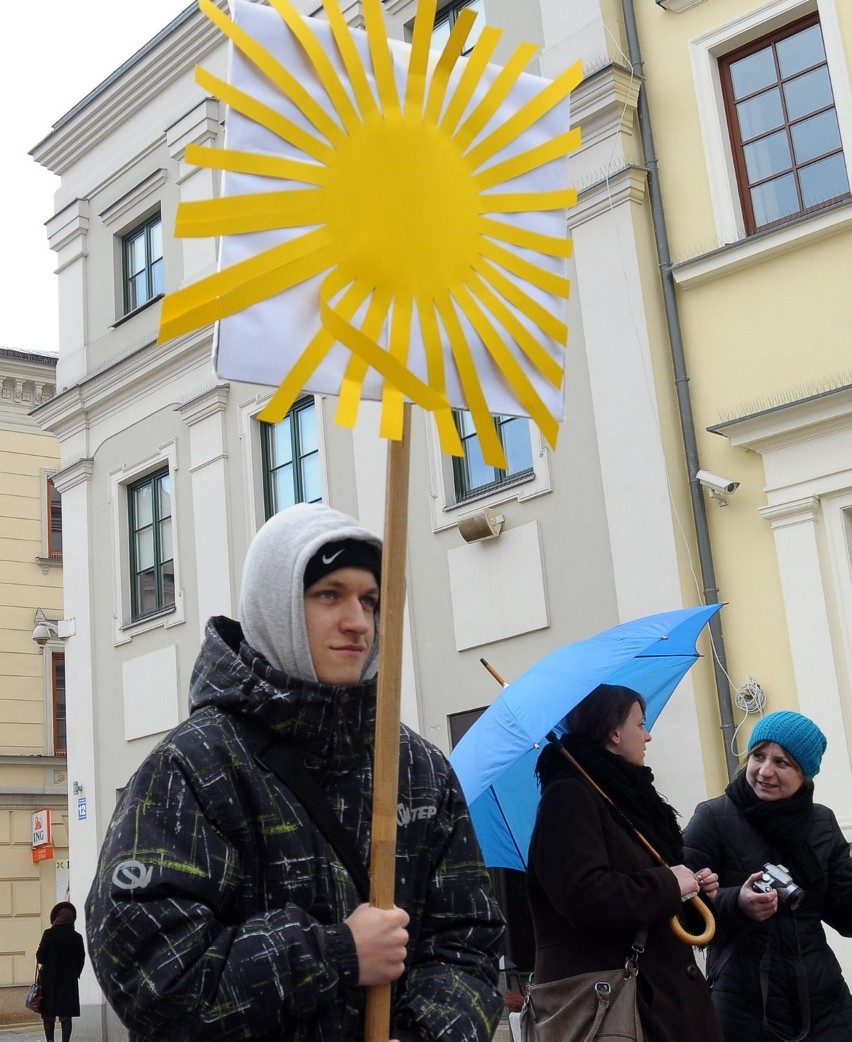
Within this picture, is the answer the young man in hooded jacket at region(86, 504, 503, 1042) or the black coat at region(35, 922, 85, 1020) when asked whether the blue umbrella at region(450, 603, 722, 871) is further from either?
the black coat at region(35, 922, 85, 1020)

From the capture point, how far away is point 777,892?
491cm

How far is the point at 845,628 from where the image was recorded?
9.53 m

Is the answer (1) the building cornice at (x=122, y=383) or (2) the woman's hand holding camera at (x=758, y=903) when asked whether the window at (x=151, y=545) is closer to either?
(1) the building cornice at (x=122, y=383)

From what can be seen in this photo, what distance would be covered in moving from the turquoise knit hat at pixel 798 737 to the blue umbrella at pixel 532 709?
0.63m

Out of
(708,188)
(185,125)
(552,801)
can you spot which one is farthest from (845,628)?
(185,125)

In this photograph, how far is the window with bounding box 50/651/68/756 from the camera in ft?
86.1

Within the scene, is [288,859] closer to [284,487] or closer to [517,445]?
[517,445]

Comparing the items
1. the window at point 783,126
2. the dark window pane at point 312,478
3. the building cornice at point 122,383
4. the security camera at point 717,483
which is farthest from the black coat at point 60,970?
the window at point 783,126

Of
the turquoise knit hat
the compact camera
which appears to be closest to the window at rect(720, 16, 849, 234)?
the turquoise knit hat

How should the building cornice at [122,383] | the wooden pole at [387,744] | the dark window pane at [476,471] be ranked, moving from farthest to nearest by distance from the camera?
the building cornice at [122,383], the dark window pane at [476,471], the wooden pole at [387,744]

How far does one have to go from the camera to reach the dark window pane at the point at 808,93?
10367 millimetres

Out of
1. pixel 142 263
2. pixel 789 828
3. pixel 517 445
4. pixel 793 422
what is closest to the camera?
pixel 789 828

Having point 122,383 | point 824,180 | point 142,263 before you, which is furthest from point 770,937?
point 142,263

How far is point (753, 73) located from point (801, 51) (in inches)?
15.8
